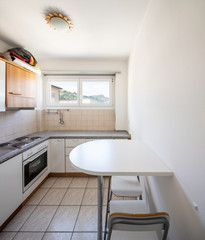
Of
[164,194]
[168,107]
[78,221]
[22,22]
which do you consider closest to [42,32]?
[22,22]

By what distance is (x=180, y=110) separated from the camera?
32.7 inches

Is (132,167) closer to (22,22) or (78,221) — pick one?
(78,221)

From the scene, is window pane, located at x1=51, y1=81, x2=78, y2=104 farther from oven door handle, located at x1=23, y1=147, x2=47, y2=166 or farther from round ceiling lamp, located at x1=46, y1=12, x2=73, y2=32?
round ceiling lamp, located at x1=46, y1=12, x2=73, y2=32

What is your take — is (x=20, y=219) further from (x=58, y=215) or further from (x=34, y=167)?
(x=34, y=167)

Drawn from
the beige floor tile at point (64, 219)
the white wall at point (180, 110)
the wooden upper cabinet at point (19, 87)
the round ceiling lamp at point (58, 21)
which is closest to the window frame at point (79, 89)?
the wooden upper cabinet at point (19, 87)

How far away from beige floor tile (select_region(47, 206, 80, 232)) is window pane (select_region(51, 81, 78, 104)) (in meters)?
2.36

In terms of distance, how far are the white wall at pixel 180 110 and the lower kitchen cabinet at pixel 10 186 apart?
67.9 inches

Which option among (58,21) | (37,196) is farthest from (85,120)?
(58,21)

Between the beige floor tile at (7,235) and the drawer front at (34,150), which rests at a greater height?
the drawer front at (34,150)

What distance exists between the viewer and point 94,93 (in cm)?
344

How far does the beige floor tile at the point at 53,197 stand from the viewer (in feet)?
6.77

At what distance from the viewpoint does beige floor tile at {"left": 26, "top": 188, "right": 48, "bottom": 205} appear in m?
2.06

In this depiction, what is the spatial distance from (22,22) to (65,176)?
9.22 ft

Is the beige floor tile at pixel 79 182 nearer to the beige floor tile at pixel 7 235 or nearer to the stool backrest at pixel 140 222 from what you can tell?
the beige floor tile at pixel 7 235
